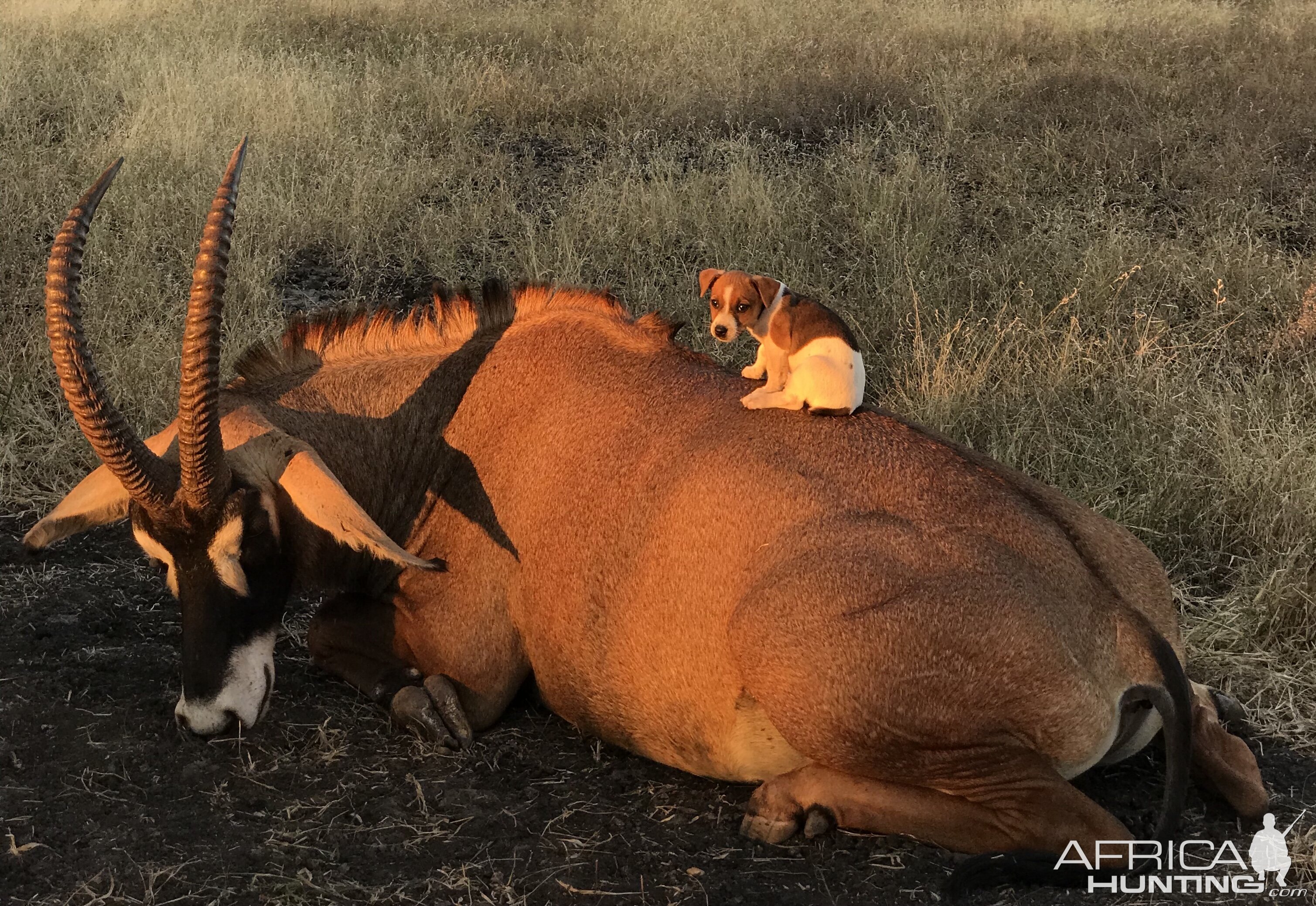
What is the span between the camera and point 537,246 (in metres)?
8.84

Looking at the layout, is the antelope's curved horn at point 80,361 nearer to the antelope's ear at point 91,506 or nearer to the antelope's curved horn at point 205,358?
the antelope's curved horn at point 205,358

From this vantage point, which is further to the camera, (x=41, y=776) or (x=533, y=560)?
(x=533, y=560)

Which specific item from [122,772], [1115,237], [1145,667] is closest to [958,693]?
[1145,667]

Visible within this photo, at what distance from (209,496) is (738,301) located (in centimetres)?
199

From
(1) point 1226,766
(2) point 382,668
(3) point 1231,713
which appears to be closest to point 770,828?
(1) point 1226,766

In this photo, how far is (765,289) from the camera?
16.3 ft

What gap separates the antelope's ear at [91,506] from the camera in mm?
4684

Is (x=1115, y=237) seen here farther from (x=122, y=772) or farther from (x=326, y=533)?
(x=122, y=772)

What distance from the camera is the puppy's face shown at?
4.94 metres

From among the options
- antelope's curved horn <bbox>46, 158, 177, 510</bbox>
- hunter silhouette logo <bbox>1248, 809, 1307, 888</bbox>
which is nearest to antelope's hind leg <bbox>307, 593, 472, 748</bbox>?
antelope's curved horn <bbox>46, 158, 177, 510</bbox>

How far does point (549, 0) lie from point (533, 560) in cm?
1244

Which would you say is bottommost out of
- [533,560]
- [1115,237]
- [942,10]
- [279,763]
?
[279,763]

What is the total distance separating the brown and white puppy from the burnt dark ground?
1.34 meters

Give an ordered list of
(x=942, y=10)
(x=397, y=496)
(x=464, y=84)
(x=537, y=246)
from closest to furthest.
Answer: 1. (x=397, y=496)
2. (x=537, y=246)
3. (x=464, y=84)
4. (x=942, y=10)
